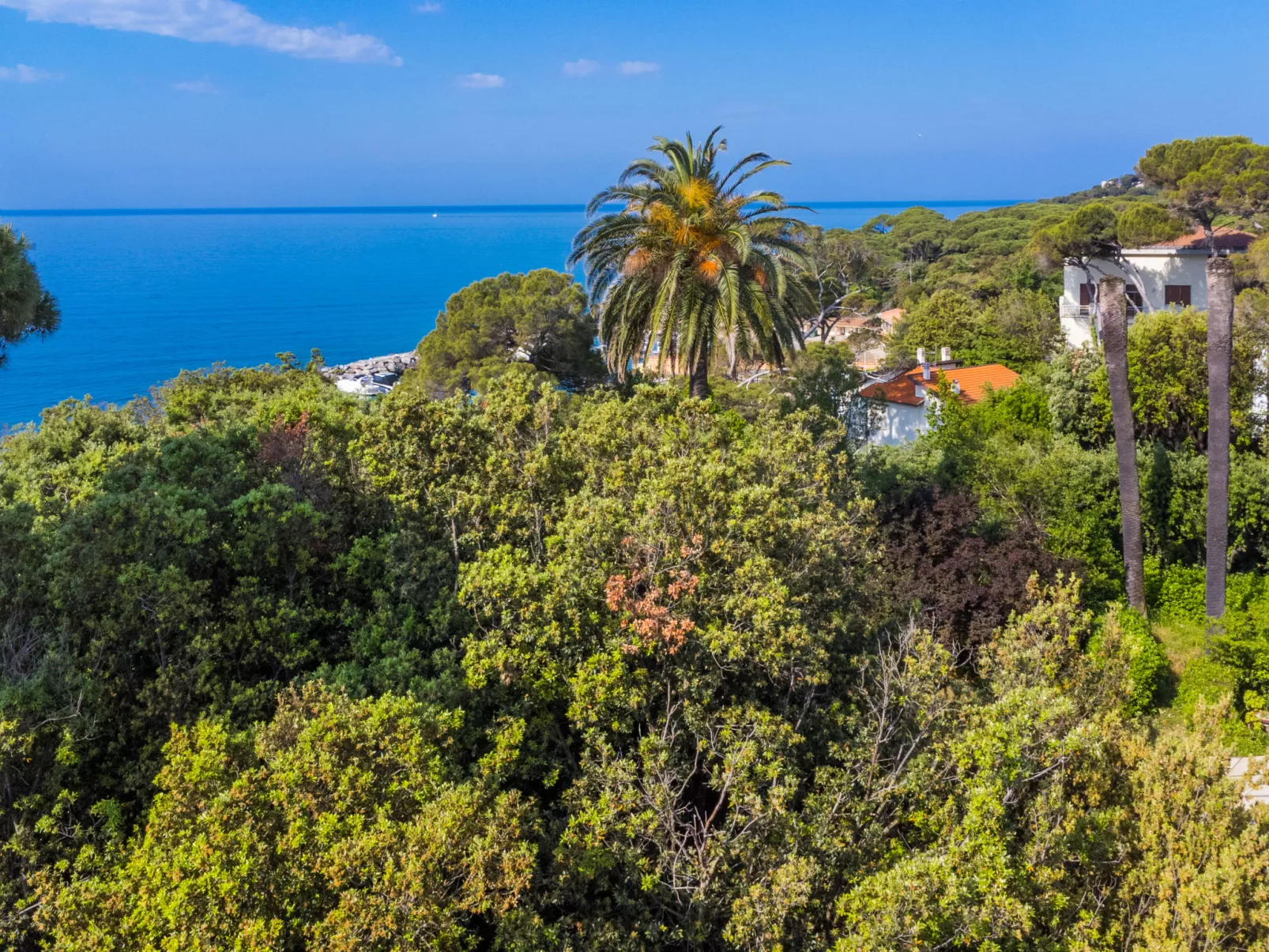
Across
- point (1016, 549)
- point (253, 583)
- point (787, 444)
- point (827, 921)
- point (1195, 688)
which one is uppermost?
point (787, 444)

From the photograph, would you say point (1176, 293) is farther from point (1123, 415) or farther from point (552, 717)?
point (552, 717)

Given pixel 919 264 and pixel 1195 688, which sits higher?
pixel 919 264

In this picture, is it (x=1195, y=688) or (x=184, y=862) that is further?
(x=1195, y=688)

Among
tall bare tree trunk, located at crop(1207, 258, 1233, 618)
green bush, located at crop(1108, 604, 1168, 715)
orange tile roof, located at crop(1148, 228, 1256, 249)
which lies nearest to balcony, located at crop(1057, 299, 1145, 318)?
orange tile roof, located at crop(1148, 228, 1256, 249)

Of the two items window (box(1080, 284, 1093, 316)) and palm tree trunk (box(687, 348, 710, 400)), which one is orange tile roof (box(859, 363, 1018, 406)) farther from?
palm tree trunk (box(687, 348, 710, 400))

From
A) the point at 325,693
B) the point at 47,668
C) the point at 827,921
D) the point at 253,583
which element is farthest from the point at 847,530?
the point at 47,668

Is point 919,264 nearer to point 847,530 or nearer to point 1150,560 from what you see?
point 1150,560

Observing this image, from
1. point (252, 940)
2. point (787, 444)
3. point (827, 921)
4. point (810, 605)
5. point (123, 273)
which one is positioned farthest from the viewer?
point (123, 273)

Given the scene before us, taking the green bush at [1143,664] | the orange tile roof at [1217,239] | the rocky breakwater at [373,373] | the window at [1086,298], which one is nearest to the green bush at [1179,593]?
the green bush at [1143,664]

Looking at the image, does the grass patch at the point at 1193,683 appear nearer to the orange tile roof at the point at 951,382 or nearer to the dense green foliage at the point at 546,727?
the dense green foliage at the point at 546,727
